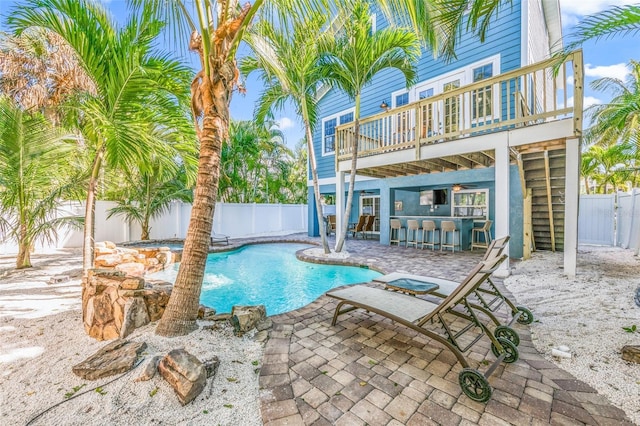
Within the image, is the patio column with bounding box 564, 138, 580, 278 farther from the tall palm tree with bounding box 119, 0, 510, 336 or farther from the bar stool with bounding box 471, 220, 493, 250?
the tall palm tree with bounding box 119, 0, 510, 336

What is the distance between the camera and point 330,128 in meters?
12.7

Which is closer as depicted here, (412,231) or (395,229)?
(412,231)

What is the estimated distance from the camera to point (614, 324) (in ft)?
9.66

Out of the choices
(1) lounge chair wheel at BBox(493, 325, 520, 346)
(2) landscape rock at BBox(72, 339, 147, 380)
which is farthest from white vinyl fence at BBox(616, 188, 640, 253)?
(2) landscape rock at BBox(72, 339, 147, 380)

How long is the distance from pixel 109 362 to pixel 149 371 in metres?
0.39

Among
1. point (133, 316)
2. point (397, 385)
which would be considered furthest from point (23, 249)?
point (397, 385)

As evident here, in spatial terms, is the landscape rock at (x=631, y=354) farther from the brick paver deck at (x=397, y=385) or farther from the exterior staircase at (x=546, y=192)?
the exterior staircase at (x=546, y=192)

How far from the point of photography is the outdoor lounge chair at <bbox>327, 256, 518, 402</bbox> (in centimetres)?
191

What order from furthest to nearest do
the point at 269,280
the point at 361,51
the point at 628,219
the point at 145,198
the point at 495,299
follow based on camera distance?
the point at 145,198 < the point at 628,219 < the point at 361,51 < the point at 269,280 < the point at 495,299

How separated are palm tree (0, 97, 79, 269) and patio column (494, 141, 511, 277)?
7848 mm

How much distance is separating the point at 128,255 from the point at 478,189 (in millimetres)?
11458

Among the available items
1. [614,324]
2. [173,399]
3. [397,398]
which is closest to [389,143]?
[614,324]

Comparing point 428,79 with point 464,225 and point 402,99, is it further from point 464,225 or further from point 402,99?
point 464,225

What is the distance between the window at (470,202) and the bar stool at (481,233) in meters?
0.98
